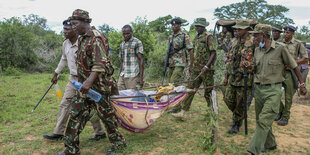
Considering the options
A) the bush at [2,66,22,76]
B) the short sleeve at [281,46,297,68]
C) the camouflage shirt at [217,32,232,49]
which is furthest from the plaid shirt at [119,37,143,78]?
the bush at [2,66,22,76]

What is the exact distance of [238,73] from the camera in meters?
4.17

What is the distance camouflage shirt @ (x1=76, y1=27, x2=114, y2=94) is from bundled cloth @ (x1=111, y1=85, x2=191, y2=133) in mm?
370

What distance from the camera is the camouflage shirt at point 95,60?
2979 mm

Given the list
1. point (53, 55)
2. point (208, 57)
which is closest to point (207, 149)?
point (208, 57)

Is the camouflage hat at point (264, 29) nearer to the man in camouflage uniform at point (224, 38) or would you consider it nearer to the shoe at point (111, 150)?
the shoe at point (111, 150)

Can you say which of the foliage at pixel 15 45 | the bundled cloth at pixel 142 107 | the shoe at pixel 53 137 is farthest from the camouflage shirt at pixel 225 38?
the foliage at pixel 15 45

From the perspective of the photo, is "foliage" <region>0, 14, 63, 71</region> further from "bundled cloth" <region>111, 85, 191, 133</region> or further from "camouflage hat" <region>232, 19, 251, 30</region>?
"camouflage hat" <region>232, 19, 251, 30</region>

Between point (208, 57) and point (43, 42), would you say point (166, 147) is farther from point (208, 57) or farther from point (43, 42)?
point (43, 42)

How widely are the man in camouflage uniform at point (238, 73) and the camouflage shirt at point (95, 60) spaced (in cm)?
221

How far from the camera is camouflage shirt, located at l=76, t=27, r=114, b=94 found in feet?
9.77

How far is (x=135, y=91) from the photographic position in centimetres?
444

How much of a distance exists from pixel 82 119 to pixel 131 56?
2.08m

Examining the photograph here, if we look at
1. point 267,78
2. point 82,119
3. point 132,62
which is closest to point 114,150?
point 82,119

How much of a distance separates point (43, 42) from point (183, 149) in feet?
45.3
